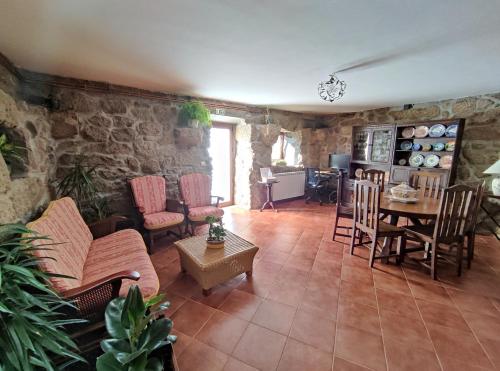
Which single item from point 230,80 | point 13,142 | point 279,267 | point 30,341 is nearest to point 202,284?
point 279,267

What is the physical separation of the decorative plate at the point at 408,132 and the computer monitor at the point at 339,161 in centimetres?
106

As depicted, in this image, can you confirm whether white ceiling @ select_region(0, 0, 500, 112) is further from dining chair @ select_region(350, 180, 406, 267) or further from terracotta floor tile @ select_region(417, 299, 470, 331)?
terracotta floor tile @ select_region(417, 299, 470, 331)

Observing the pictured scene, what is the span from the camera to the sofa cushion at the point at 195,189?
3.23 metres

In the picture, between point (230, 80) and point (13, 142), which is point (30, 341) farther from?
point (230, 80)

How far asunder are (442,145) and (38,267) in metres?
5.08

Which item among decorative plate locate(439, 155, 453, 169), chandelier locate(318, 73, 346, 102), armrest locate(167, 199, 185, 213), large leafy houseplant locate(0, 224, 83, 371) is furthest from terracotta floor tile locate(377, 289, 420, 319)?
decorative plate locate(439, 155, 453, 169)

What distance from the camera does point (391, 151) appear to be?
4.08 metres

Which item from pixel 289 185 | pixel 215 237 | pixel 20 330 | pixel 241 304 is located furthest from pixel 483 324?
pixel 289 185

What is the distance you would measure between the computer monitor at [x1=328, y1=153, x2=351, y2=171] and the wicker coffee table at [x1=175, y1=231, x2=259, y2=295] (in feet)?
11.8

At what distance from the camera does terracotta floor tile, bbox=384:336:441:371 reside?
130 centimetres

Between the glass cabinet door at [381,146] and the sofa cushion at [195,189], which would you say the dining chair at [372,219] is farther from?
the glass cabinet door at [381,146]

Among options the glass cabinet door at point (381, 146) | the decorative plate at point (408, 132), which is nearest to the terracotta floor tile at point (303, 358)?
the glass cabinet door at point (381, 146)

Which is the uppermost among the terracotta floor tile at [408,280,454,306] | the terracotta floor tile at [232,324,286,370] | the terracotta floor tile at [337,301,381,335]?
the terracotta floor tile at [408,280,454,306]

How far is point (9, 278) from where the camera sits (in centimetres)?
83
